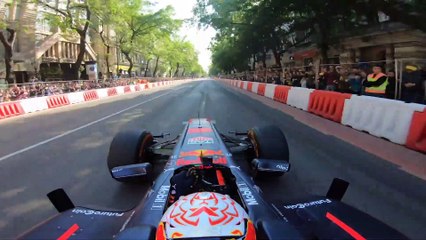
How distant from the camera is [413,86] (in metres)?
11.1

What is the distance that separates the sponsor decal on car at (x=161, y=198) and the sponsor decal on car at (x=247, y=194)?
63 cm

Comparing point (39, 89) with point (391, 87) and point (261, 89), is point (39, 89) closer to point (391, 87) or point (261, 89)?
point (261, 89)

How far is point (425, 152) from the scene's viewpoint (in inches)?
305

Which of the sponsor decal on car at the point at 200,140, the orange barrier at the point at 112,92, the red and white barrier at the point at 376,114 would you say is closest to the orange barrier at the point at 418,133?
the red and white barrier at the point at 376,114

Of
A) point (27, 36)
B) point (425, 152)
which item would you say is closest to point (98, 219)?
point (425, 152)

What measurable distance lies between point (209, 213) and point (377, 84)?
978 cm

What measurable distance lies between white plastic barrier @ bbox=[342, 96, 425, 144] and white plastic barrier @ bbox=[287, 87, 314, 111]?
4126mm

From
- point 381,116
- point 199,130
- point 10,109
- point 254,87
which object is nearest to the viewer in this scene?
point 199,130

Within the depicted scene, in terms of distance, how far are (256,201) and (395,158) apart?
4.86 metres

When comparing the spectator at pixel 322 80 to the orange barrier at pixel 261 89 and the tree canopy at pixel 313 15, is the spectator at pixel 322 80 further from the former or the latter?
the orange barrier at pixel 261 89

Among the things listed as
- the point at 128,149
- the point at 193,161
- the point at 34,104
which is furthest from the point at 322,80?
the point at 193,161

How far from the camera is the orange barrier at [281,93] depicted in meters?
19.5

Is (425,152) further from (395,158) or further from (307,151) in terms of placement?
(307,151)

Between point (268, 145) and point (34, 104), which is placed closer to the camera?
point (268, 145)
